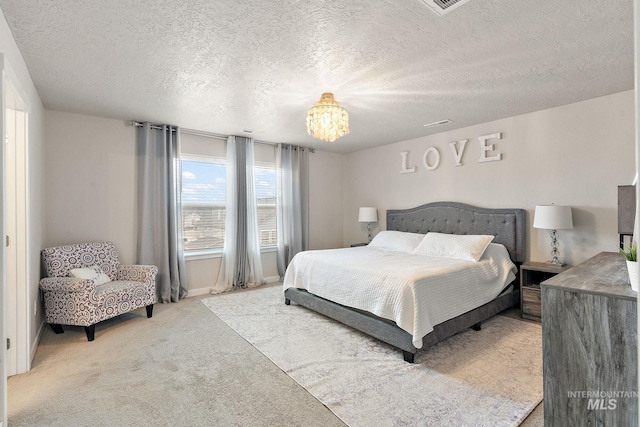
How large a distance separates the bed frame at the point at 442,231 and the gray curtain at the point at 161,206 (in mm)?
1682

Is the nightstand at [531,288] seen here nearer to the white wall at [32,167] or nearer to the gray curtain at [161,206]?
the gray curtain at [161,206]

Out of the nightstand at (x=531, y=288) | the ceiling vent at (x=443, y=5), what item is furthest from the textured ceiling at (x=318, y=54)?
the nightstand at (x=531, y=288)

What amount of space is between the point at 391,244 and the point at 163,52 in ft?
11.8

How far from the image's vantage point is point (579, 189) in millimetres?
3338

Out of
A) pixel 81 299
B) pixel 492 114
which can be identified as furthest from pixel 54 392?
pixel 492 114

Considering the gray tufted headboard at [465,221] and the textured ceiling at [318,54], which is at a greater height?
the textured ceiling at [318,54]

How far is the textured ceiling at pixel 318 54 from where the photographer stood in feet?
5.86

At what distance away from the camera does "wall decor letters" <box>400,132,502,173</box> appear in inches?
157

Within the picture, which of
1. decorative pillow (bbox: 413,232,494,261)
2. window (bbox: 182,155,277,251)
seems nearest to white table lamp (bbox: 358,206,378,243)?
decorative pillow (bbox: 413,232,494,261)

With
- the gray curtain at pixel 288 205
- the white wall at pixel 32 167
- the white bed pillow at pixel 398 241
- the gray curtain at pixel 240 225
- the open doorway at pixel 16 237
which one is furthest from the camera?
the gray curtain at pixel 288 205

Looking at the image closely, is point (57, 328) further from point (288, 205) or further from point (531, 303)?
point (531, 303)

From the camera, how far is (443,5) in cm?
173

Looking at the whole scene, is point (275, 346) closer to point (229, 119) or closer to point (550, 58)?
point (229, 119)

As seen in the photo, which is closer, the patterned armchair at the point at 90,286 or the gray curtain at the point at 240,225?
the patterned armchair at the point at 90,286
